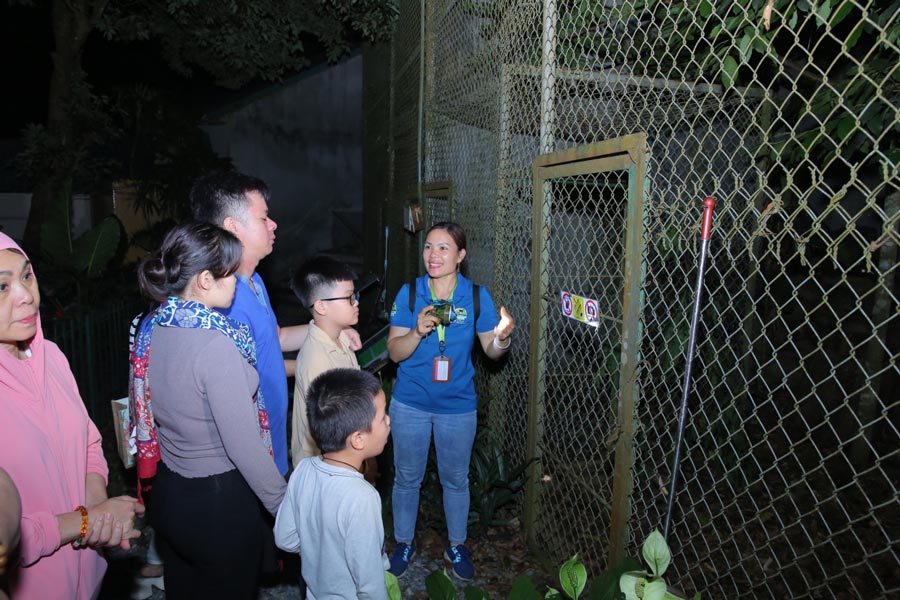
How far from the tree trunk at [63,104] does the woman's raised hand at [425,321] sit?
7108 millimetres

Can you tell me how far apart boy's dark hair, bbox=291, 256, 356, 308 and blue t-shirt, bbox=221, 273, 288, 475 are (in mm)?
258

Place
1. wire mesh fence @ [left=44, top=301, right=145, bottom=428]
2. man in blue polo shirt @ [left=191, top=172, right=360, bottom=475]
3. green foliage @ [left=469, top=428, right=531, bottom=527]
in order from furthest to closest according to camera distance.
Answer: wire mesh fence @ [left=44, top=301, right=145, bottom=428], green foliage @ [left=469, top=428, right=531, bottom=527], man in blue polo shirt @ [left=191, top=172, right=360, bottom=475]

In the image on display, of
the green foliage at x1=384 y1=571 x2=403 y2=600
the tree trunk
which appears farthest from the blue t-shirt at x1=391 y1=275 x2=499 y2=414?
the tree trunk

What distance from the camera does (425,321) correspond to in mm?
3242

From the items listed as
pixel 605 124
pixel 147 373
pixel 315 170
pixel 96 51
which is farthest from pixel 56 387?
pixel 315 170

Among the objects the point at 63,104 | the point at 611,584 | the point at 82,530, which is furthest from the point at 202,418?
the point at 63,104

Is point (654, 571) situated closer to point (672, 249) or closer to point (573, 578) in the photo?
point (573, 578)

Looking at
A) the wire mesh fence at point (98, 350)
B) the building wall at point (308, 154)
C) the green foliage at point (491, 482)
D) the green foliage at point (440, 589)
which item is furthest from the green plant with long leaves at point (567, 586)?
the building wall at point (308, 154)

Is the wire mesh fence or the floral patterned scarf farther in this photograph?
the wire mesh fence

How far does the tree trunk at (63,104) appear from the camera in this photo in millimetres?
7898

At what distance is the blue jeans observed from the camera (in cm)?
353

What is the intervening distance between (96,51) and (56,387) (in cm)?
1190

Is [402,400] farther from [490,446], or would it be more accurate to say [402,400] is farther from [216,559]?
[216,559]

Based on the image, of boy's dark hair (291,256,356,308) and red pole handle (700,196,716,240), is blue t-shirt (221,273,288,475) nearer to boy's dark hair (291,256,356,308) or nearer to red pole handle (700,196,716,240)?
boy's dark hair (291,256,356,308)
